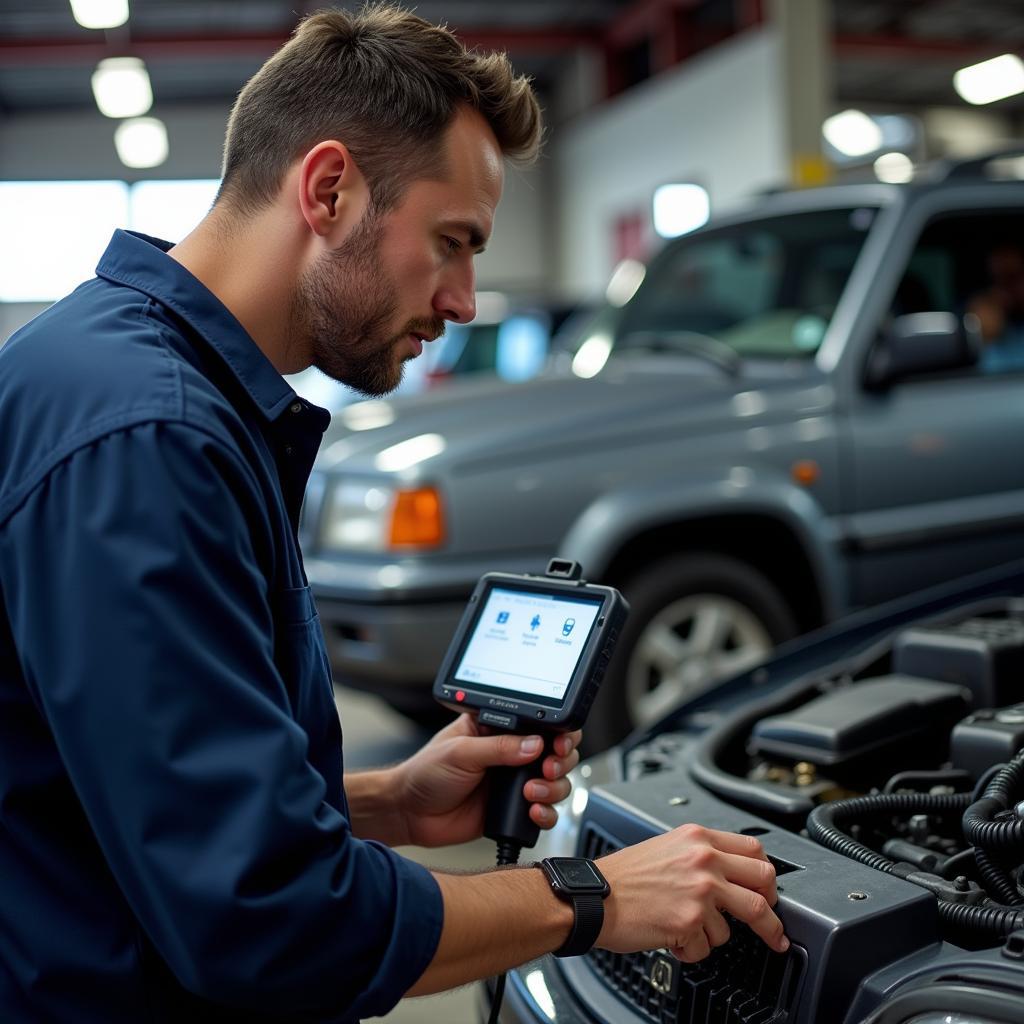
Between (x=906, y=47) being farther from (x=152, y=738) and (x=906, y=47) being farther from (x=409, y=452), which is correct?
(x=152, y=738)

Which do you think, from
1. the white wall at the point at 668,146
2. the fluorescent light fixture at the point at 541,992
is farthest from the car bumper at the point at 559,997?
the white wall at the point at 668,146

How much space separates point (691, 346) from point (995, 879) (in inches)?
113

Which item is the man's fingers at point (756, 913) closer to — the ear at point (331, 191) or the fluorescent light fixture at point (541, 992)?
the fluorescent light fixture at point (541, 992)

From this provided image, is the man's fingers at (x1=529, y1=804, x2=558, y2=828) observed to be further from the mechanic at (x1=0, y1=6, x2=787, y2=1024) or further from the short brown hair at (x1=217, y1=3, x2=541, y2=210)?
the short brown hair at (x1=217, y1=3, x2=541, y2=210)

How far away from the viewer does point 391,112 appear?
1271 mm

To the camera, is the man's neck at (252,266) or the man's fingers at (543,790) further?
the man's fingers at (543,790)

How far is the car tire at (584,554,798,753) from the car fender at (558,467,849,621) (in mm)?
139

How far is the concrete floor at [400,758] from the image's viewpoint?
8.59 feet

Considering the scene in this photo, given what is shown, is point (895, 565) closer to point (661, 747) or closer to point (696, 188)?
point (661, 747)

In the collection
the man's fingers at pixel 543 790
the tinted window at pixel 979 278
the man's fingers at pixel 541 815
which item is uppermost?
the tinted window at pixel 979 278

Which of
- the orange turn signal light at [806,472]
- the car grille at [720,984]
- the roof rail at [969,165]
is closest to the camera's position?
the car grille at [720,984]

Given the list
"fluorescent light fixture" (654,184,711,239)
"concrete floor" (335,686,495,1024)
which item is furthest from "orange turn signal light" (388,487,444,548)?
"fluorescent light fixture" (654,184,711,239)

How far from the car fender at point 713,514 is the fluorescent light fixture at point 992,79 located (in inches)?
563

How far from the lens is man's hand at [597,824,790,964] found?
121cm
